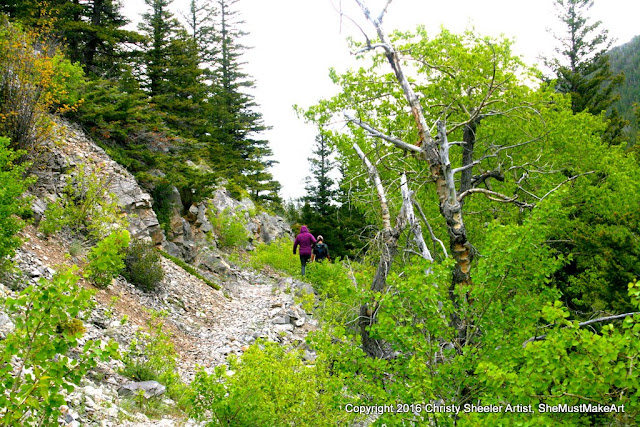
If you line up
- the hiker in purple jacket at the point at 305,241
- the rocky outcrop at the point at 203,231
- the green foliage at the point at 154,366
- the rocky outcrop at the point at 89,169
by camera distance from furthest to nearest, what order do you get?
the rocky outcrop at the point at 203,231 → the hiker in purple jacket at the point at 305,241 → the rocky outcrop at the point at 89,169 → the green foliage at the point at 154,366

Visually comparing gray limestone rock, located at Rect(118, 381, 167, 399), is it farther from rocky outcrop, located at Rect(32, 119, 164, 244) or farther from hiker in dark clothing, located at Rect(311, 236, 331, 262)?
hiker in dark clothing, located at Rect(311, 236, 331, 262)

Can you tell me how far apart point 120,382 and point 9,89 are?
7.52 meters

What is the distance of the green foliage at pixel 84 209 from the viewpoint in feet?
33.2

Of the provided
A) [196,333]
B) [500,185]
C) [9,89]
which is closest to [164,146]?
[9,89]

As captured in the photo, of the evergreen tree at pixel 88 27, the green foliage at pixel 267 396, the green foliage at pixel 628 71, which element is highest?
the green foliage at pixel 628 71

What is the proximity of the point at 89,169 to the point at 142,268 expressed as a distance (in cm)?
369

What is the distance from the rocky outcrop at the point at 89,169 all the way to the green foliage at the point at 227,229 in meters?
6.24

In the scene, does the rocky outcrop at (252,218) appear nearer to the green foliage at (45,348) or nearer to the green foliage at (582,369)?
the green foliage at (45,348)

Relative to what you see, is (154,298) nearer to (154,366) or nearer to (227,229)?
(154,366)

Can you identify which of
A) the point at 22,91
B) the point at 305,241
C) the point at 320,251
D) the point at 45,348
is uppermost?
the point at 22,91

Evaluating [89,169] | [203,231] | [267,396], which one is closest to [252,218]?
[203,231]

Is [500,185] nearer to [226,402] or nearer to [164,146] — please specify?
[226,402]

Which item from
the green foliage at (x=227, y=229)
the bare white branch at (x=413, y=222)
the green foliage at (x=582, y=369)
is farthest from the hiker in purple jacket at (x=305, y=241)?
the green foliage at (x=582, y=369)

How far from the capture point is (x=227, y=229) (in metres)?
20.6
